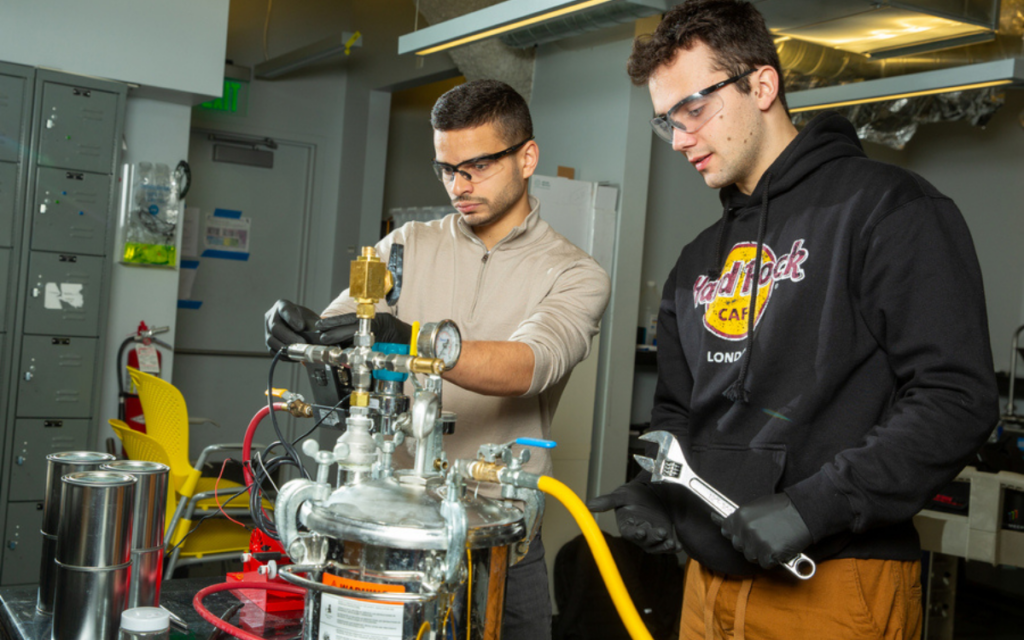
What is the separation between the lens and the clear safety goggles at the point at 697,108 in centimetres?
131

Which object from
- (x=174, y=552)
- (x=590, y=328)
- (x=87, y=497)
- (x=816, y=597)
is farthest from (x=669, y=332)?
(x=174, y=552)

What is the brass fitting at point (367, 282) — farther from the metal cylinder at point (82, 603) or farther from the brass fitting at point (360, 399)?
the metal cylinder at point (82, 603)

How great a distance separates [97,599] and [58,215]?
3004 millimetres

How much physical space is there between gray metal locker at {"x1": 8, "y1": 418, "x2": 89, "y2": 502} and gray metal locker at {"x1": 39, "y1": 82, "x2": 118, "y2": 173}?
1.09 meters

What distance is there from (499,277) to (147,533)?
782mm

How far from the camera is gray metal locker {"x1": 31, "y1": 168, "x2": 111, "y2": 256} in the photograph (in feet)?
11.8

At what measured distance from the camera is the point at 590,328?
1553 mm

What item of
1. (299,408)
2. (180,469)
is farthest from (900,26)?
(299,408)

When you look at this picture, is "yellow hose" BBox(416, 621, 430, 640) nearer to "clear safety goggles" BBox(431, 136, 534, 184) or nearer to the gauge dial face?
the gauge dial face

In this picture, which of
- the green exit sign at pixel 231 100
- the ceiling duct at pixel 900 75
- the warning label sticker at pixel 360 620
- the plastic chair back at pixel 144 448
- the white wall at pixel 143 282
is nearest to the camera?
the warning label sticker at pixel 360 620

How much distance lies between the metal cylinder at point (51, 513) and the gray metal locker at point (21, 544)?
2.71m

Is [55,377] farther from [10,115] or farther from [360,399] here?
[360,399]

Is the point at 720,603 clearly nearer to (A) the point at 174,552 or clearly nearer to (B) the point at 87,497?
(B) the point at 87,497

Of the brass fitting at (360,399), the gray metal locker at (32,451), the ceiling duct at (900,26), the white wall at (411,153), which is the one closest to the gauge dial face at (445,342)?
the brass fitting at (360,399)
